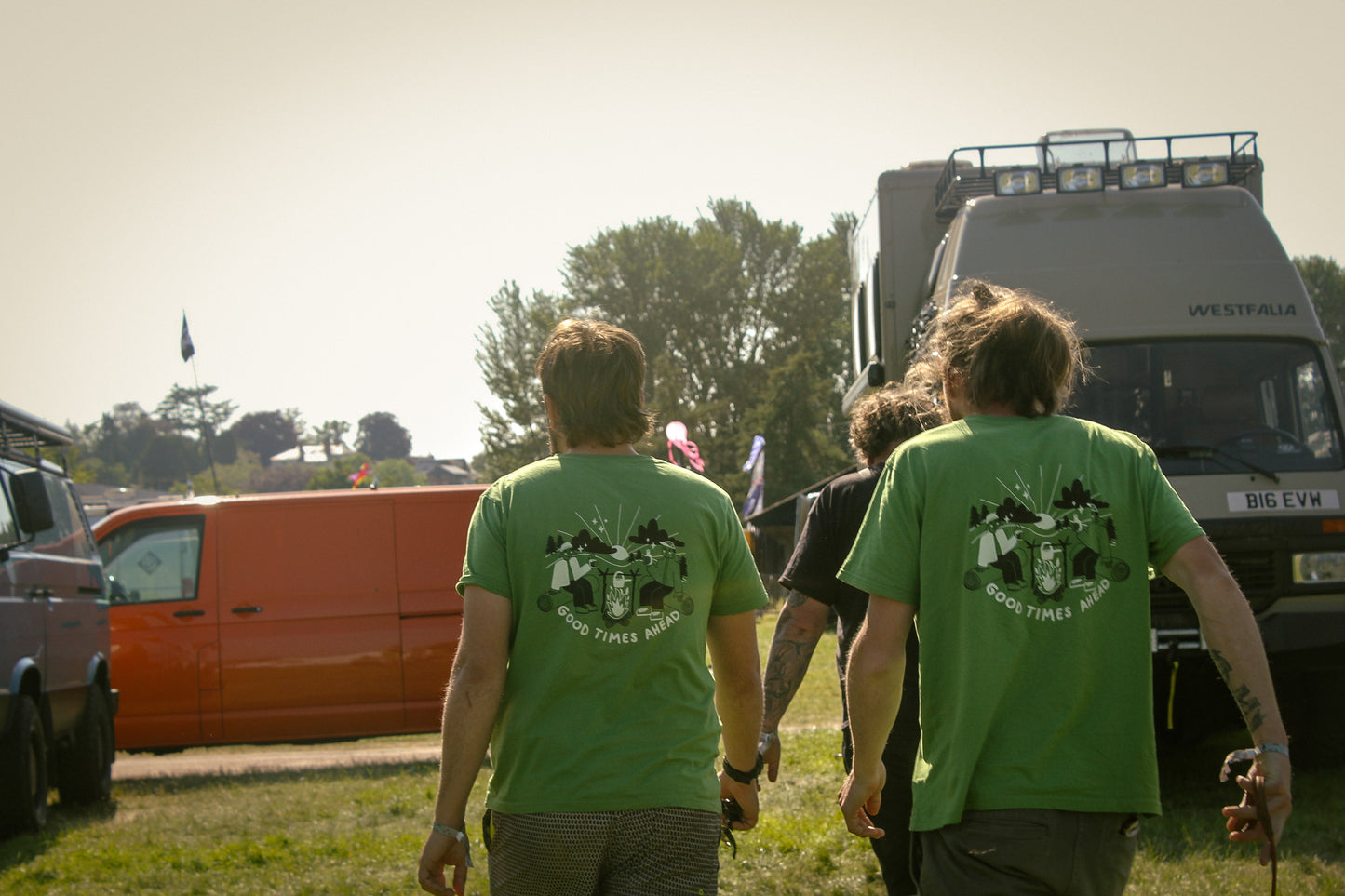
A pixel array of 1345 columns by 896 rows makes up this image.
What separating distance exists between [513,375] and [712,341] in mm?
8104

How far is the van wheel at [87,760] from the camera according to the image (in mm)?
8211

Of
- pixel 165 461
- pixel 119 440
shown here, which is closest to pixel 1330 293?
pixel 165 461

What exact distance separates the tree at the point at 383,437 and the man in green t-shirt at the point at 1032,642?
147744mm

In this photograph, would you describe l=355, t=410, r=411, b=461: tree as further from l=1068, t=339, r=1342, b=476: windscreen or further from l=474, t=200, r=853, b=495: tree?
l=1068, t=339, r=1342, b=476: windscreen

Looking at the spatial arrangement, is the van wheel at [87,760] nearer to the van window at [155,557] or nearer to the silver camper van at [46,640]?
the silver camper van at [46,640]

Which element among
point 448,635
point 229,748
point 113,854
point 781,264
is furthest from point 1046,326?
point 781,264

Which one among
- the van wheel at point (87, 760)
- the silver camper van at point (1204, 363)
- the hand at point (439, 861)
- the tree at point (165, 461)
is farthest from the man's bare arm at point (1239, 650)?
the tree at point (165, 461)

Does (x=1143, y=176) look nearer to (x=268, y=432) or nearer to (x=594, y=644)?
(x=594, y=644)

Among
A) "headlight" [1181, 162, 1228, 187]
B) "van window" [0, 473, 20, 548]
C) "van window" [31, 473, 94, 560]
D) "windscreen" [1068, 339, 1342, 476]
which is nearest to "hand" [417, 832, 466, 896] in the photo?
"windscreen" [1068, 339, 1342, 476]

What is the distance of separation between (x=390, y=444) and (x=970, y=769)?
14976 cm

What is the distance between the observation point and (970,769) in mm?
2404

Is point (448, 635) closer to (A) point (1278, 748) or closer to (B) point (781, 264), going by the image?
(A) point (1278, 748)

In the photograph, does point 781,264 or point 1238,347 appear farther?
point 781,264

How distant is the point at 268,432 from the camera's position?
14300 cm
